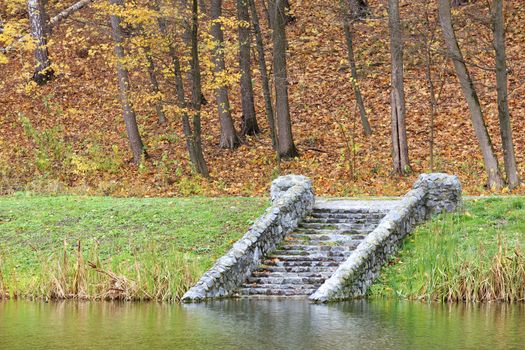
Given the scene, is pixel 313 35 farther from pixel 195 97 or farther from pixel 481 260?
pixel 481 260

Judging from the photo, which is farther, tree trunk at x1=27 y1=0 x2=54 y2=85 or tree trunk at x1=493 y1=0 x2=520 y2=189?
tree trunk at x1=27 y1=0 x2=54 y2=85

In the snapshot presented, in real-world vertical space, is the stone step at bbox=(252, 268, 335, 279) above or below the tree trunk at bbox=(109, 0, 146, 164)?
below

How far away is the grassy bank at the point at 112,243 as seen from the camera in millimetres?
15422

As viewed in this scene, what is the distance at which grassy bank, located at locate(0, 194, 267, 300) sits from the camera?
15422 mm

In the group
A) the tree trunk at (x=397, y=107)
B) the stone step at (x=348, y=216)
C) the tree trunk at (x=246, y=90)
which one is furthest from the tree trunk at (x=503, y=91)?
the tree trunk at (x=246, y=90)

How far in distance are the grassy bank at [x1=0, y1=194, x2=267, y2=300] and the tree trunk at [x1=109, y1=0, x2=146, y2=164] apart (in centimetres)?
476

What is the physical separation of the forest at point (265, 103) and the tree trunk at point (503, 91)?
0.03 meters

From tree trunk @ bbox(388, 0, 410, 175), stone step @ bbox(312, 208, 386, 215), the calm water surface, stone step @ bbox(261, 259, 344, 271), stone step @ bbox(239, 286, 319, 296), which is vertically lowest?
the calm water surface

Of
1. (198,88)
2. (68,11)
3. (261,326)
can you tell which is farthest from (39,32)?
(261,326)

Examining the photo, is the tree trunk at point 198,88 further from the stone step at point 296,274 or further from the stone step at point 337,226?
the stone step at point 296,274

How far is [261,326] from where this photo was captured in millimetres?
12469

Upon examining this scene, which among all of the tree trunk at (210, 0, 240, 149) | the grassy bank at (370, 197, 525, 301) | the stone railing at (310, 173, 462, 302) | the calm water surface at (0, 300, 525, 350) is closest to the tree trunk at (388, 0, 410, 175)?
the tree trunk at (210, 0, 240, 149)

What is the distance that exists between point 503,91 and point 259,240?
7.95 metres

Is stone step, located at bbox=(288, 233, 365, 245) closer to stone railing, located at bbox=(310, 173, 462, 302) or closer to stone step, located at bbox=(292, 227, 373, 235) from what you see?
stone step, located at bbox=(292, 227, 373, 235)
